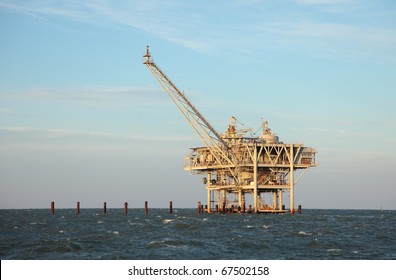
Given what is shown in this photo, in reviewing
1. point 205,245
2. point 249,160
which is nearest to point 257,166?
point 249,160

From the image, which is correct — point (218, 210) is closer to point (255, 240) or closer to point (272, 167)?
point (272, 167)

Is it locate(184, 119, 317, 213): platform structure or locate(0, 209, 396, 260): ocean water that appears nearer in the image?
locate(0, 209, 396, 260): ocean water

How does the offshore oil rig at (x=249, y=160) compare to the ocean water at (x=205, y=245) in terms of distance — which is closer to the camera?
the ocean water at (x=205, y=245)

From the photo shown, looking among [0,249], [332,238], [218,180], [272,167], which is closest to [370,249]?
[332,238]

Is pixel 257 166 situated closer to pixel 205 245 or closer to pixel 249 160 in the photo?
pixel 249 160

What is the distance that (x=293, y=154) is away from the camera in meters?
107

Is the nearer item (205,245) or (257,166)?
(205,245)

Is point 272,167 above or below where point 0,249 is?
above

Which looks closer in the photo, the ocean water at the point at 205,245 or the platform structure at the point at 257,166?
the ocean water at the point at 205,245

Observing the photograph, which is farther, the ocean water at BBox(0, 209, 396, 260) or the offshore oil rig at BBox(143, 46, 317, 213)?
the offshore oil rig at BBox(143, 46, 317, 213)
